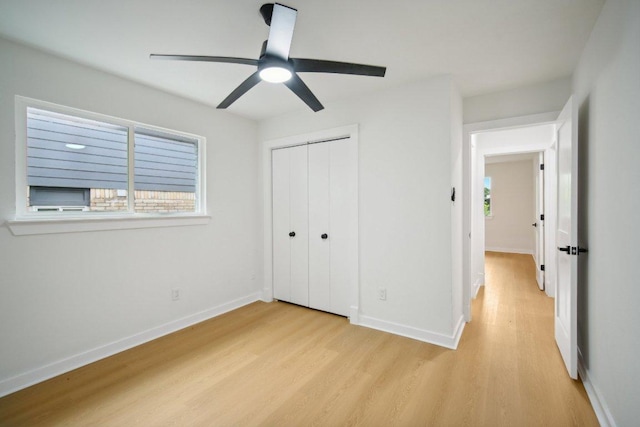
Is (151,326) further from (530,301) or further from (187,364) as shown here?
(530,301)

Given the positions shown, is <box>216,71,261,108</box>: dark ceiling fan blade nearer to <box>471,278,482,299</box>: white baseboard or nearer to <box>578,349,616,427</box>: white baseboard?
<box>578,349,616,427</box>: white baseboard

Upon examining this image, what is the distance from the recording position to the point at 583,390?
1.95m

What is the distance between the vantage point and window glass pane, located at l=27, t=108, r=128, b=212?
7.23ft

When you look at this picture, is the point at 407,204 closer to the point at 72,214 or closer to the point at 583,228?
the point at 583,228

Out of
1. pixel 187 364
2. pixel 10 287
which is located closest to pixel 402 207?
pixel 187 364

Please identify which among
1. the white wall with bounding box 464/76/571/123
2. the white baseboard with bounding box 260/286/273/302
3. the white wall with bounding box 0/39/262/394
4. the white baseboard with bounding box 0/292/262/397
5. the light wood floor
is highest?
the white wall with bounding box 464/76/571/123

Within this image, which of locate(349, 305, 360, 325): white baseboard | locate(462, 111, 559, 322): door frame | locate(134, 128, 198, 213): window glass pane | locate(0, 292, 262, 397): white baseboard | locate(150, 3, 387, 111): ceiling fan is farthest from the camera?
locate(349, 305, 360, 325): white baseboard

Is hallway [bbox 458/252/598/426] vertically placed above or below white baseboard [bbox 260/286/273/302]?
below

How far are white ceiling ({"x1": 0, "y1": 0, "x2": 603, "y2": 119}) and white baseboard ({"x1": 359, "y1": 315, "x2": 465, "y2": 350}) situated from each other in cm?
239

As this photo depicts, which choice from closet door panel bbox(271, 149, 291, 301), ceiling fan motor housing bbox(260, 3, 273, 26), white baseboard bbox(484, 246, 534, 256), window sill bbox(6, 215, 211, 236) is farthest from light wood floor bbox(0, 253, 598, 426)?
white baseboard bbox(484, 246, 534, 256)

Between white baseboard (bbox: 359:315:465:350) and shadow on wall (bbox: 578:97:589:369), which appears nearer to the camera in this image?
shadow on wall (bbox: 578:97:589:369)

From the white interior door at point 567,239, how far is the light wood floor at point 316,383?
219mm

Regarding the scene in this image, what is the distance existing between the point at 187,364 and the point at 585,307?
3.15 m

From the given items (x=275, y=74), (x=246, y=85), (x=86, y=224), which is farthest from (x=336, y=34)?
(x=86, y=224)
